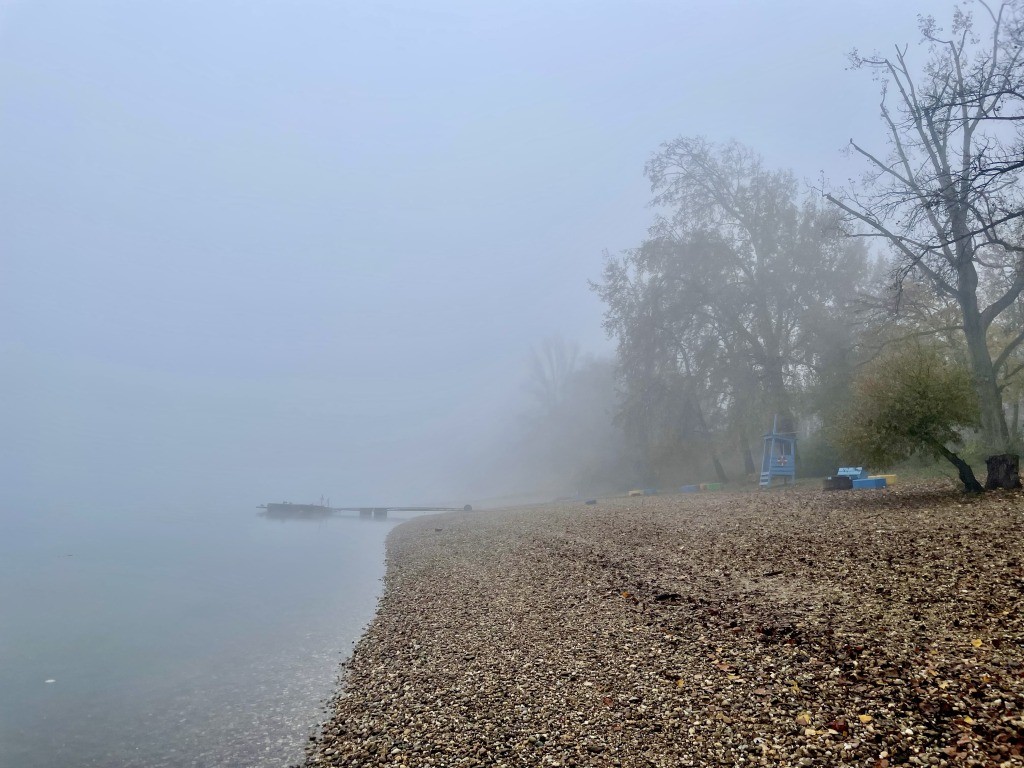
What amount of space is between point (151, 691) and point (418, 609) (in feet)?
17.0

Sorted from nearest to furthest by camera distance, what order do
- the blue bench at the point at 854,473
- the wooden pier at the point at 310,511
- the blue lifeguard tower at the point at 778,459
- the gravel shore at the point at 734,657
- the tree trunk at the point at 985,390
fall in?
the gravel shore at the point at 734,657, the tree trunk at the point at 985,390, the blue bench at the point at 854,473, the blue lifeguard tower at the point at 778,459, the wooden pier at the point at 310,511

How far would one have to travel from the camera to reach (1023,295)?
84.4 ft

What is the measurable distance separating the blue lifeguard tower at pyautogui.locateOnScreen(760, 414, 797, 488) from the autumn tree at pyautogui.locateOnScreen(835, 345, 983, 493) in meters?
13.4

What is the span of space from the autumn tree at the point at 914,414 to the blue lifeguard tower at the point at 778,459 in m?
13.4

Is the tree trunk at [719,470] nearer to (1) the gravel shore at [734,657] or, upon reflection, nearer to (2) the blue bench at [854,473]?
(2) the blue bench at [854,473]

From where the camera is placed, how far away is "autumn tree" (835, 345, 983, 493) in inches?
551

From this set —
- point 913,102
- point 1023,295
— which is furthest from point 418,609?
point 1023,295

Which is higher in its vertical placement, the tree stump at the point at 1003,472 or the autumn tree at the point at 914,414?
the autumn tree at the point at 914,414

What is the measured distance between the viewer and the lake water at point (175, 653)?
9305mm

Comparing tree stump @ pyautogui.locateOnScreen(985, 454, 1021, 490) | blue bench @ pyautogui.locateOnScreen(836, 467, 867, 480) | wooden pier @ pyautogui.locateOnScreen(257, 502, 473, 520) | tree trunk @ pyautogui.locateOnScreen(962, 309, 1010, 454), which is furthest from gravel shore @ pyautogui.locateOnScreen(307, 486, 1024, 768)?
wooden pier @ pyautogui.locateOnScreen(257, 502, 473, 520)

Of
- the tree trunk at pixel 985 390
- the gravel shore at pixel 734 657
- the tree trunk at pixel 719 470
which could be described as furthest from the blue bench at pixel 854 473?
the tree trunk at pixel 719 470

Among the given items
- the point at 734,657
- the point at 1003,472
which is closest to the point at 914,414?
the point at 1003,472

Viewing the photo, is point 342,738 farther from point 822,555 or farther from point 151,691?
point 822,555

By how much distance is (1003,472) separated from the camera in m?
13.4
